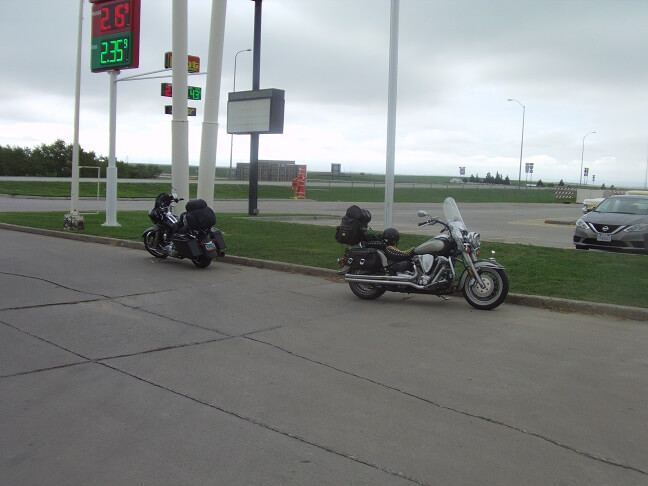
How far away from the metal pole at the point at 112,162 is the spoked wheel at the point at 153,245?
5.65m

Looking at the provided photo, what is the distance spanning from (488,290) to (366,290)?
179 centimetres

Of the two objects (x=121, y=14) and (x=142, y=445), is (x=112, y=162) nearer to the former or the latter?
(x=121, y=14)

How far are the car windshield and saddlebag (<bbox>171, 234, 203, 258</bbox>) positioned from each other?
10.4 meters

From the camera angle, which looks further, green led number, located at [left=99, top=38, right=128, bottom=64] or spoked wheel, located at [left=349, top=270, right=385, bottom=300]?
green led number, located at [left=99, top=38, right=128, bottom=64]

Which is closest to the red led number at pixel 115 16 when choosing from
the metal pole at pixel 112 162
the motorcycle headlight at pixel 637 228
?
the metal pole at pixel 112 162

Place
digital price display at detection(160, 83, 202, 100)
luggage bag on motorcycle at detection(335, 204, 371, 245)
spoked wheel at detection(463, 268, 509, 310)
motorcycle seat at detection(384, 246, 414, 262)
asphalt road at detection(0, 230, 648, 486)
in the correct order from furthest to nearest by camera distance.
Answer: digital price display at detection(160, 83, 202, 100), luggage bag on motorcycle at detection(335, 204, 371, 245), motorcycle seat at detection(384, 246, 414, 262), spoked wheel at detection(463, 268, 509, 310), asphalt road at detection(0, 230, 648, 486)

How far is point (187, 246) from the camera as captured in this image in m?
12.6

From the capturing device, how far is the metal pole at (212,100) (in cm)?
1608

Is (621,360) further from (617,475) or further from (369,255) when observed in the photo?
(369,255)

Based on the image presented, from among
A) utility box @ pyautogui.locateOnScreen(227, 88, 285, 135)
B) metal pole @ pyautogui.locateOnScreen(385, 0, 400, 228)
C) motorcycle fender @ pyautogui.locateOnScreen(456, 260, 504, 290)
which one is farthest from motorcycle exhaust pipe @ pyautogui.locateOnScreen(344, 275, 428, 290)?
utility box @ pyautogui.locateOnScreen(227, 88, 285, 135)

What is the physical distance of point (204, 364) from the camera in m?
6.34

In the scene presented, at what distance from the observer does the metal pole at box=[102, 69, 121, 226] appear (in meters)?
19.1

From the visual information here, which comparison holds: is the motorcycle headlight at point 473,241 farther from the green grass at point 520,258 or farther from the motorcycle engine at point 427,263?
the green grass at point 520,258

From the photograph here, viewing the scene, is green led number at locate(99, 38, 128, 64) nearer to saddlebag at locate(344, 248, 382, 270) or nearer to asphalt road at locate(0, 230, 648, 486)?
asphalt road at locate(0, 230, 648, 486)
